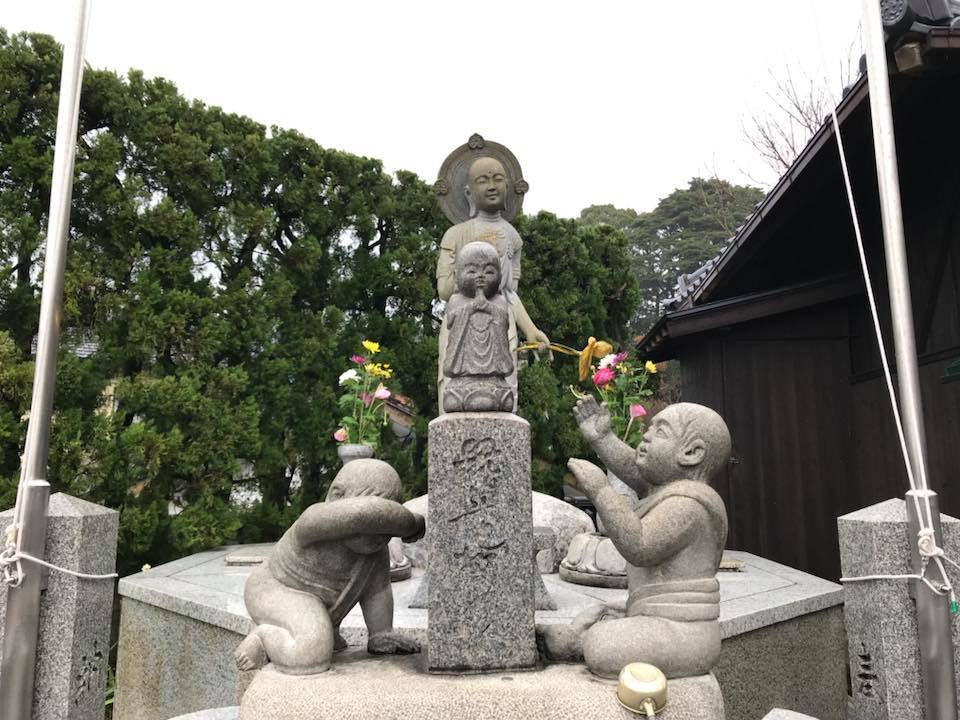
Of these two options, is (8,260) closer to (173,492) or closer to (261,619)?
(173,492)

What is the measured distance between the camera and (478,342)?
2.92 meters

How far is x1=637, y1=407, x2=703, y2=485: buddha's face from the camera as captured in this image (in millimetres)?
2562

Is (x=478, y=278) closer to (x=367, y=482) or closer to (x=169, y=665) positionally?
(x=367, y=482)

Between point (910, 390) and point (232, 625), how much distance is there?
3.94 metres

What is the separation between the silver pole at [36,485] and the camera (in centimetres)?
273

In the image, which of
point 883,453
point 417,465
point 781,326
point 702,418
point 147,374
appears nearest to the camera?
point 702,418

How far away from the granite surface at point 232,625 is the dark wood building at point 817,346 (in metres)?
1.57

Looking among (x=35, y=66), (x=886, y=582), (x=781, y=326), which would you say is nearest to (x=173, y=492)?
(x=35, y=66)

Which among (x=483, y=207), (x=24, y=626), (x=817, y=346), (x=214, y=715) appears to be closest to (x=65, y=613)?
(x=24, y=626)

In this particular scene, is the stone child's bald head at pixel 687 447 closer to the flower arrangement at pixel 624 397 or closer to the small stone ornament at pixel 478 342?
the small stone ornament at pixel 478 342

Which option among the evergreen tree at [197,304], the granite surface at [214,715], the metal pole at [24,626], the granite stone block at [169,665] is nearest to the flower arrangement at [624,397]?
the evergreen tree at [197,304]

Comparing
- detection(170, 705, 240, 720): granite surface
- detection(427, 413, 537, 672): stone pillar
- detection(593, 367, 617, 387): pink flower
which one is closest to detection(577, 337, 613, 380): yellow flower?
detection(427, 413, 537, 672): stone pillar

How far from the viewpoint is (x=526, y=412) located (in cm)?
930

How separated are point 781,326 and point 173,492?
6.90 meters
